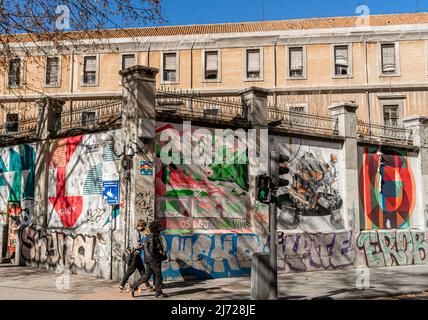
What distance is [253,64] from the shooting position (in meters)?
31.6

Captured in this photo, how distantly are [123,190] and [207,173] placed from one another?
2.46 m

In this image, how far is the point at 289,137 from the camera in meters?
15.9

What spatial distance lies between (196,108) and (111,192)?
132 inches

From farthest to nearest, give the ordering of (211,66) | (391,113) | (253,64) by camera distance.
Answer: (211,66)
(253,64)
(391,113)

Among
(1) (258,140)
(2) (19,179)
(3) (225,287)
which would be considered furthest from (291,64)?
(3) (225,287)

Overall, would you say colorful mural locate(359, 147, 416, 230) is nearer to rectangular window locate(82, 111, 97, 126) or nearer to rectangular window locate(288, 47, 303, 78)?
rectangular window locate(82, 111, 97, 126)

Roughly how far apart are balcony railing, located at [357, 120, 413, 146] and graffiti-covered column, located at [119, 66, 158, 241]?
855 centimetres

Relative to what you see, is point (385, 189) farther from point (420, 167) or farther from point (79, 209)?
point (79, 209)

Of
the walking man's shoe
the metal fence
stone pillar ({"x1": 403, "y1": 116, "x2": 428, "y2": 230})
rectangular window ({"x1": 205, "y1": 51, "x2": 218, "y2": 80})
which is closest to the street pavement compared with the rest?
the walking man's shoe

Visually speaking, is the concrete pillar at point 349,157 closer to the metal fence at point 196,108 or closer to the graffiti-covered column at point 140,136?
the metal fence at point 196,108

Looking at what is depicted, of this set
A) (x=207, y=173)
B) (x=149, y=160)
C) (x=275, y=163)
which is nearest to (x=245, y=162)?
(x=207, y=173)

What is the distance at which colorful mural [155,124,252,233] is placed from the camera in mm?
13312
